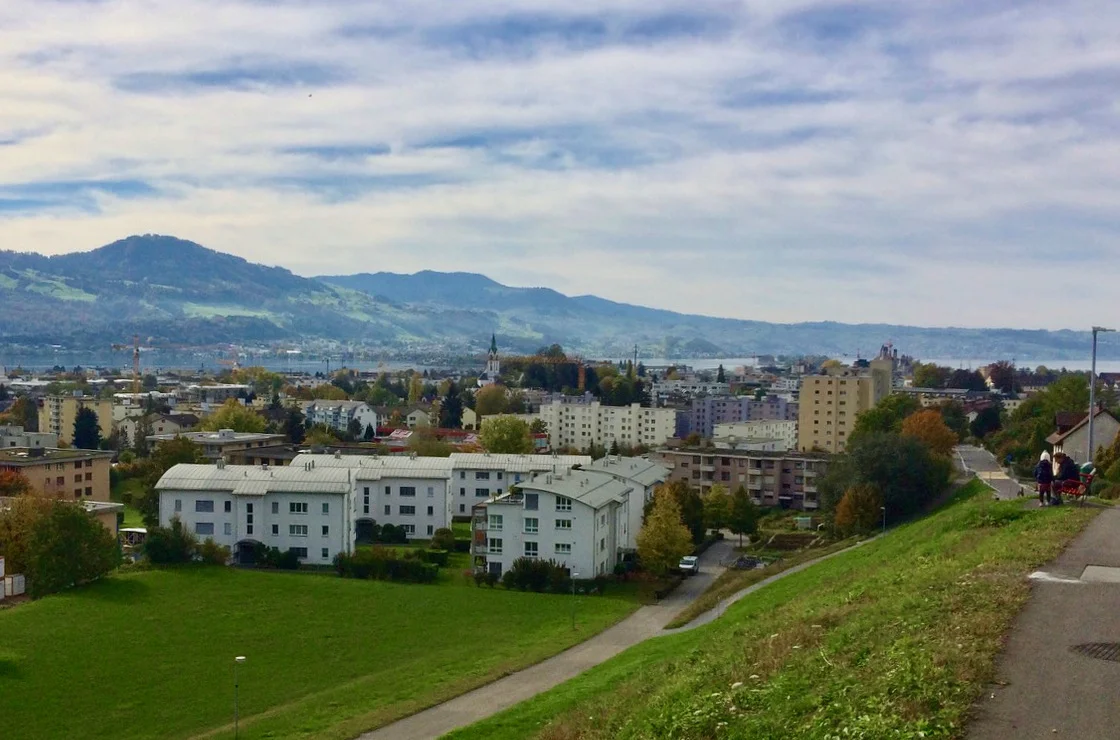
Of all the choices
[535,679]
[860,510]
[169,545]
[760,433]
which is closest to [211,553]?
[169,545]

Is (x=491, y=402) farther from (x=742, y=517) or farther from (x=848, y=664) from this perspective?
(x=848, y=664)

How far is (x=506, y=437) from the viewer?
5459 cm

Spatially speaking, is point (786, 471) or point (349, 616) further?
point (786, 471)

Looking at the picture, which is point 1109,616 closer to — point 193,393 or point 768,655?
point 768,655

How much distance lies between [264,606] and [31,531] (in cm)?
674

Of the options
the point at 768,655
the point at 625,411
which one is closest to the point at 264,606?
the point at 768,655

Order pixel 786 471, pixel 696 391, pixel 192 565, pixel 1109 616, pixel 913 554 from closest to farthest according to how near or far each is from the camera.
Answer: pixel 1109 616, pixel 913 554, pixel 192 565, pixel 786 471, pixel 696 391

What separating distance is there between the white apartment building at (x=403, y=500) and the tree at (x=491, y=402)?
43.6 m

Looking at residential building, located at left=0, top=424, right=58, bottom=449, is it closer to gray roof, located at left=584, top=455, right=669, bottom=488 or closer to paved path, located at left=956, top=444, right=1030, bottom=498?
gray roof, located at left=584, top=455, right=669, bottom=488

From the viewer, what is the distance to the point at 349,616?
25.5 meters

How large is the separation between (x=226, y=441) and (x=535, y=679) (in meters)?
37.7

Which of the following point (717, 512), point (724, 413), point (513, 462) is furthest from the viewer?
point (724, 413)

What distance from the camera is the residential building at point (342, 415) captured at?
261 feet

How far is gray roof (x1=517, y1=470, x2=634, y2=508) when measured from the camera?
3097 centimetres
